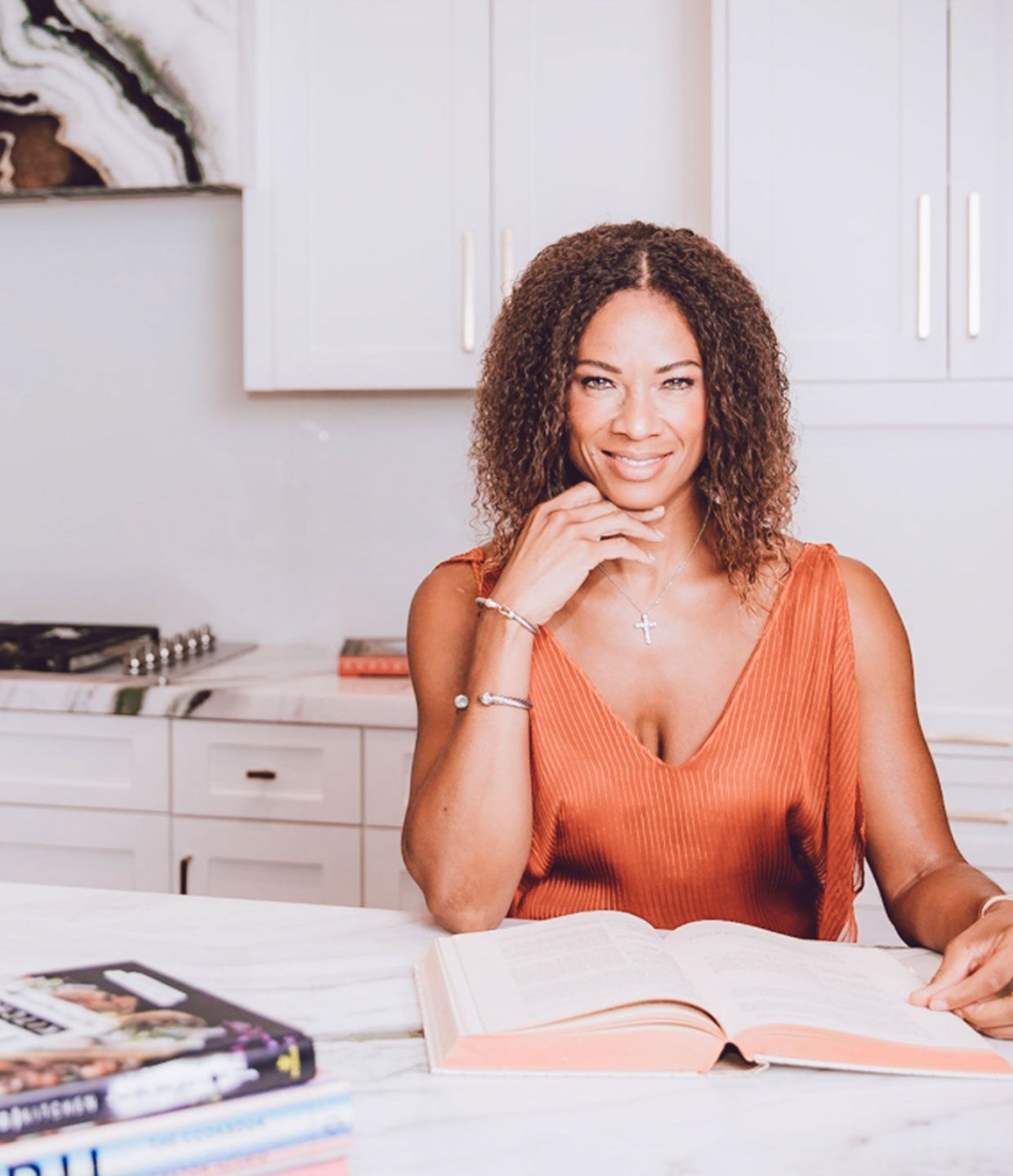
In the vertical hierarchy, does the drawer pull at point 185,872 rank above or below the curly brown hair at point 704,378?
below

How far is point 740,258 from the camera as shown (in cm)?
237

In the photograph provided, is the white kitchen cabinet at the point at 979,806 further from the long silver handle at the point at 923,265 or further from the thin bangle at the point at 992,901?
the thin bangle at the point at 992,901

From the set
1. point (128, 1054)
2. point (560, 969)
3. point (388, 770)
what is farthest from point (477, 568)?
point (128, 1054)

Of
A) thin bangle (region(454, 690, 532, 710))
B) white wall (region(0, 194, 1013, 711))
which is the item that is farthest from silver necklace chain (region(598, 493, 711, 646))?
white wall (region(0, 194, 1013, 711))

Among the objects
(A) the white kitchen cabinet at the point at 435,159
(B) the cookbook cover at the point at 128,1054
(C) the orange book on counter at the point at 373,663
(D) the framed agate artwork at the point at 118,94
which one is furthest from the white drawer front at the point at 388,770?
(B) the cookbook cover at the point at 128,1054

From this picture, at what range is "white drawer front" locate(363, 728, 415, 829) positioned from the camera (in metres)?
2.36

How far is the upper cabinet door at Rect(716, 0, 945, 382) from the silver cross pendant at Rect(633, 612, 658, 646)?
0.99 m

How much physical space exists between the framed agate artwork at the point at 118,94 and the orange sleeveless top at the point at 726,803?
5.33 ft

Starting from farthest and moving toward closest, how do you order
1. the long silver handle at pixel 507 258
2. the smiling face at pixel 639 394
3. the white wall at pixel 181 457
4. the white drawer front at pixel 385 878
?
1. the white wall at pixel 181 457
2. the long silver handle at pixel 507 258
3. the white drawer front at pixel 385 878
4. the smiling face at pixel 639 394

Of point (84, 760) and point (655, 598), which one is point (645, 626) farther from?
point (84, 760)

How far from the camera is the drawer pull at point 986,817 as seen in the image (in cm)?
231

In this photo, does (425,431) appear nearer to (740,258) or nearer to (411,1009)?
(740,258)

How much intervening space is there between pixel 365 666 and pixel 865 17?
4.80 feet

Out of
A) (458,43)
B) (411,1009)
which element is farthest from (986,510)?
(411,1009)
